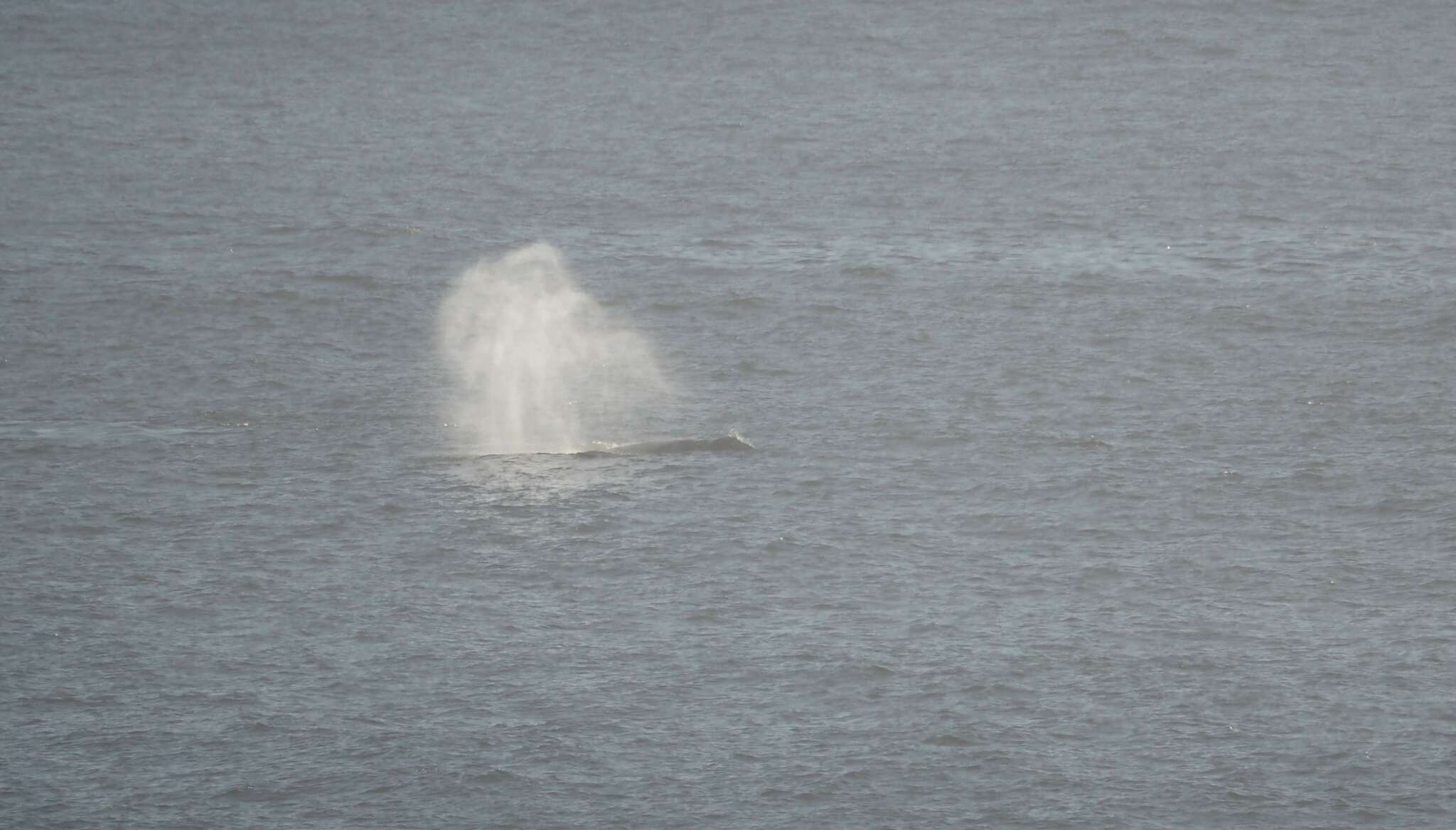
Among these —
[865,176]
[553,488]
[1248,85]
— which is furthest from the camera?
[1248,85]

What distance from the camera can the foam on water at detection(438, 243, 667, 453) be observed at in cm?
3234

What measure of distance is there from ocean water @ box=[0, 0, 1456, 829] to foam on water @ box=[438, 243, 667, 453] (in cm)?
14

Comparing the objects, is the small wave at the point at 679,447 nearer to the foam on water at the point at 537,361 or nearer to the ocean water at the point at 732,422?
the ocean water at the point at 732,422

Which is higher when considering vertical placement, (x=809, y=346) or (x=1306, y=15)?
(x=1306, y=15)

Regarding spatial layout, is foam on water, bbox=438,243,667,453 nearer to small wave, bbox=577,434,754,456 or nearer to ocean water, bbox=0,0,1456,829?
ocean water, bbox=0,0,1456,829

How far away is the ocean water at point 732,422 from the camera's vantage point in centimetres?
2061

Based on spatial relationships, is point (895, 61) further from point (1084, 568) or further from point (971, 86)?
point (1084, 568)

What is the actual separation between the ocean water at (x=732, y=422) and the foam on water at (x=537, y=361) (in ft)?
0.47

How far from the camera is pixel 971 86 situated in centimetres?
5641

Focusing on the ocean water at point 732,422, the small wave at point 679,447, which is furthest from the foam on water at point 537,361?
the small wave at point 679,447

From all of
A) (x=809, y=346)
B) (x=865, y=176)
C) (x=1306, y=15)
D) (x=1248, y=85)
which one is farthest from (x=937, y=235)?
(x=1306, y=15)

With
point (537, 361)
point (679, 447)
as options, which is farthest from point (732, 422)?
point (537, 361)

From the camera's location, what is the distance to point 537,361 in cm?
3616

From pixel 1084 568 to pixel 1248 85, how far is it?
33.1 meters
